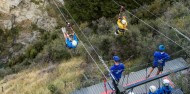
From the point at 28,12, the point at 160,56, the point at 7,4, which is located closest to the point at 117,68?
the point at 160,56

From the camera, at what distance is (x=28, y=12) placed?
26797 mm

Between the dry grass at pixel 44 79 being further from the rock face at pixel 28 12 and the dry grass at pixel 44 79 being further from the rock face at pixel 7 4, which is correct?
the rock face at pixel 7 4

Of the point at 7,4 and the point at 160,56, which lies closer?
the point at 160,56

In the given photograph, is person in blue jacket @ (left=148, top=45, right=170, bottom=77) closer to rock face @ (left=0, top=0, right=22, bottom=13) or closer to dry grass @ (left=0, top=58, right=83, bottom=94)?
dry grass @ (left=0, top=58, right=83, bottom=94)

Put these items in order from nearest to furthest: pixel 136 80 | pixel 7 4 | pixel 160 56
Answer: pixel 160 56 < pixel 136 80 < pixel 7 4

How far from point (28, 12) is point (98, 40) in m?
11.3

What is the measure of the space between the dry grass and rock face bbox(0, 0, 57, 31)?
721cm

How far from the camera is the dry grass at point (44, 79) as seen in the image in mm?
15418

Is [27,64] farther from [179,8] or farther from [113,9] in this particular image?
[179,8]

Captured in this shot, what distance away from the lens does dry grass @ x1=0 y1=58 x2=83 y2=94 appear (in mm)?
15418

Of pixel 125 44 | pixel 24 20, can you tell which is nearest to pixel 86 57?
pixel 125 44

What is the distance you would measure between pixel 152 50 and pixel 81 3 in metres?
9.26

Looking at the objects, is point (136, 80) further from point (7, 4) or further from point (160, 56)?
point (7, 4)

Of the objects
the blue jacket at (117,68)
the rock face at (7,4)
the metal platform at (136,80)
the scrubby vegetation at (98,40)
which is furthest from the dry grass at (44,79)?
the rock face at (7,4)
